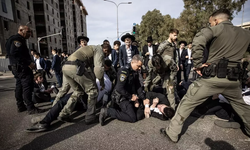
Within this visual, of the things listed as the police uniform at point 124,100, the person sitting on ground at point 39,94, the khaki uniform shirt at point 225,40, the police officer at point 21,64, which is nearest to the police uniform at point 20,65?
the police officer at point 21,64

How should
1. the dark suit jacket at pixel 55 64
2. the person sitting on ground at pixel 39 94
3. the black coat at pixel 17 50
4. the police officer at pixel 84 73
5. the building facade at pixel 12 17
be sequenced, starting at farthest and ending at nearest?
the building facade at pixel 12 17 < the dark suit jacket at pixel 55 64 < the person sitting on ground at pixel 39 94 < the black coat at pixel 17 50 < the police officer at pixel 84 73

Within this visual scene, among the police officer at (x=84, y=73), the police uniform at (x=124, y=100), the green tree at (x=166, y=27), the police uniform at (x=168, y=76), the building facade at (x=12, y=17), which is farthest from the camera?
the green tree at (x=166, y=27)

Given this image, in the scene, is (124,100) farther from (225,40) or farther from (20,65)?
(20,65)

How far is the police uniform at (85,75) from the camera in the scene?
7.06 feet

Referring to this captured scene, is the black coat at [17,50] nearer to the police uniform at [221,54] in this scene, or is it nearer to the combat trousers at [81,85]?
the combat trousers at [81,85]

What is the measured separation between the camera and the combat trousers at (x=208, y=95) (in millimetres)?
1658

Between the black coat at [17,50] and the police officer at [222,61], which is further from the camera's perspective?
the black coat at [17,50]

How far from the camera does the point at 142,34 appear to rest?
27.1 m

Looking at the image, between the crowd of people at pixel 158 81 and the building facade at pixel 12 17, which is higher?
the building facade at pixel 12 17

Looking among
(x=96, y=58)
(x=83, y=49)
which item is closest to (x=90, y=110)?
(x=96, y=58)

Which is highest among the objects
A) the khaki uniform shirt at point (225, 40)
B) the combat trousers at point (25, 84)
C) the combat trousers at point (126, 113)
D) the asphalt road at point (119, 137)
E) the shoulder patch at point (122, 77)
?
the khaki uniform shirt at point (225, 40)

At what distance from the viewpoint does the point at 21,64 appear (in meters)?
2.71

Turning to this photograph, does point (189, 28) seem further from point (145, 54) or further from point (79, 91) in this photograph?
point (79, 91)

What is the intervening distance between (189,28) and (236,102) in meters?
14.7
